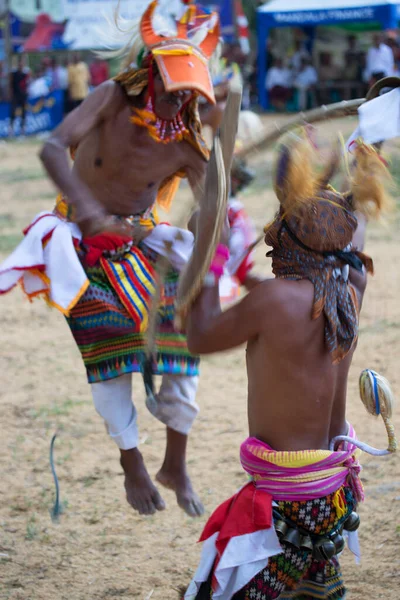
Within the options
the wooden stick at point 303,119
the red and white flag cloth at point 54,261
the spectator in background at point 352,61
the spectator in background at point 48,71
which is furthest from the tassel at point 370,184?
the spectator in background at point 352,61

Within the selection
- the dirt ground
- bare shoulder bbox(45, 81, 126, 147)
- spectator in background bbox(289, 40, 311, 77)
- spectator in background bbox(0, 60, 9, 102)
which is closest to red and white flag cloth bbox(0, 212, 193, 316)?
bare shoulder bbox(45, 81, 126, 147)

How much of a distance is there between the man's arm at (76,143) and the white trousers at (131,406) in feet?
2.19

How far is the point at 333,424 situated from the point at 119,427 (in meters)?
1.18

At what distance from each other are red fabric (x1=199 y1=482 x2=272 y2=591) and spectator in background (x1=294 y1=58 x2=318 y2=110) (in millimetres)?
20516

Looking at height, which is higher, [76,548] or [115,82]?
[115,82]

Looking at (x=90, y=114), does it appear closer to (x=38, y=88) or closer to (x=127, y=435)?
(x=127, y=435)

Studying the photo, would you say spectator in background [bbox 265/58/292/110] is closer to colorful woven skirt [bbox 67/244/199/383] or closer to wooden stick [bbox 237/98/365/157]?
colorful woven skirt [bbox 67/244/199/383]

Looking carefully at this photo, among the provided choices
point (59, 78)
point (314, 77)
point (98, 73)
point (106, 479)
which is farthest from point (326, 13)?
point (106, 479)

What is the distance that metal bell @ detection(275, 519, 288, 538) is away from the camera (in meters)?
2.27

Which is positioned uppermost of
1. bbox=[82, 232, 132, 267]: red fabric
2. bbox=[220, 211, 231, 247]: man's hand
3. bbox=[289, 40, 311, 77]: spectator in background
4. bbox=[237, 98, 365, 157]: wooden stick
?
bbox=[237, 98, 365, 157]: wooden stick

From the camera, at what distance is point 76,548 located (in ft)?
11.5

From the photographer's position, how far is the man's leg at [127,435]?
3.42 meters

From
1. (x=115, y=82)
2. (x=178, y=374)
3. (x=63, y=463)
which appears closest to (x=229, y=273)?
(x=178, y=374)

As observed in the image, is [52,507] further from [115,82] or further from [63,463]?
[115,82]
